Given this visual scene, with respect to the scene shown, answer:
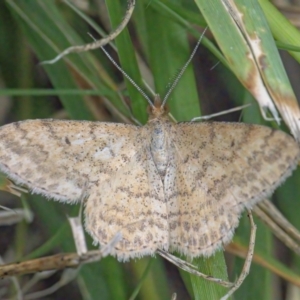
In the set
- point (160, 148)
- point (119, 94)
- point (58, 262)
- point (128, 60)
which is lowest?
point (58, 262)

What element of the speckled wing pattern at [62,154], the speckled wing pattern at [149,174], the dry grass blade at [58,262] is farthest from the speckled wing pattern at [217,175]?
the dry grass blade at [58,262]

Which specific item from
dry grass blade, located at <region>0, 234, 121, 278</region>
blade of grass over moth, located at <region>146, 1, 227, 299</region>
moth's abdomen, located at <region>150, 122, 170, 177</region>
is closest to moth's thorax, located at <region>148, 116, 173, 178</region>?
moth's abdomen, located at <region>150, 122, 170, 177</region>

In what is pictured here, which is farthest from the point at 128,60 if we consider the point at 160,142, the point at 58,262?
the point at 58,262

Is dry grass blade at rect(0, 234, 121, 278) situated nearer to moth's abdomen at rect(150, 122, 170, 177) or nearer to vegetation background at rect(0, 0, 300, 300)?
vegetation background at rect(0, 0, 300, 300)

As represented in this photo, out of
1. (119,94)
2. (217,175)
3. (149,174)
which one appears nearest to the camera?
(217,175)

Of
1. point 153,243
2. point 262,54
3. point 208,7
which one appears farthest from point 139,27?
point 153,243

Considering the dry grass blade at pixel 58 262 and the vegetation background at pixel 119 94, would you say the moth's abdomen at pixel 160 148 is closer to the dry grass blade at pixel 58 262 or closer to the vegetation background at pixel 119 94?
the vegetation background at pixel 119 94

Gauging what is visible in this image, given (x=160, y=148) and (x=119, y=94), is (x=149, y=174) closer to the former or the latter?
(x=160, y=148)
